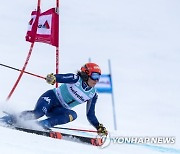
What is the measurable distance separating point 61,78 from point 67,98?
557mm

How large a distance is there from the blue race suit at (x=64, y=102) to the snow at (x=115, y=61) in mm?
562

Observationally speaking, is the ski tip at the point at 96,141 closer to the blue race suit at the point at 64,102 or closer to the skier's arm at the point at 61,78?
the blue race suit at the point at 64,102

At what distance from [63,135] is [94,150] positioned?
99cm

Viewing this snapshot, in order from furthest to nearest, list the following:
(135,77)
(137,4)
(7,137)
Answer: (137,4)
(135,77)
(7,137)

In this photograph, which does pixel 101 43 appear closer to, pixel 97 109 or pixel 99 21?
pixel 99 21

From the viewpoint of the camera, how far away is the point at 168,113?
18578 mm

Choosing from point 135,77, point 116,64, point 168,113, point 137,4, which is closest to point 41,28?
point 168,113

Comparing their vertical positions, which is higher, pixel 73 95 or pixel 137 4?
pixel 137 4

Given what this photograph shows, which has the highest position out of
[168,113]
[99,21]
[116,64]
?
[99,21]

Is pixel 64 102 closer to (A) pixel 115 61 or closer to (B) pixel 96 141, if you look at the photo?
(B) pixel 96 141

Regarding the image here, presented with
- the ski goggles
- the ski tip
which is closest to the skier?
the ski goggles

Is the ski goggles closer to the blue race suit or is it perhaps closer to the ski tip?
the blue race suit

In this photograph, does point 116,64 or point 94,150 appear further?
point 116,64

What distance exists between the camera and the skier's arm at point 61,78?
747cm
